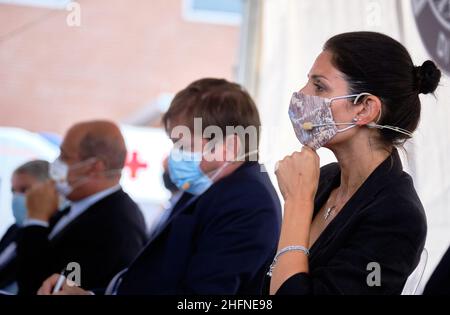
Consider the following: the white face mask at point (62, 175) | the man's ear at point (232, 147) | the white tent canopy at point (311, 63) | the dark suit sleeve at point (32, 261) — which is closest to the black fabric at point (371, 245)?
the white tent canopy at point (311, 63)

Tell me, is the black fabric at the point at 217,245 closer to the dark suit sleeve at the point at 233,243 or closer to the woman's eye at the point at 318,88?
the dark suit sleeve at the point at 233,243

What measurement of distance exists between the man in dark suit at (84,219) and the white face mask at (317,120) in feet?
3.58

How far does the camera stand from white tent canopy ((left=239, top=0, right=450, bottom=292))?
1.98m

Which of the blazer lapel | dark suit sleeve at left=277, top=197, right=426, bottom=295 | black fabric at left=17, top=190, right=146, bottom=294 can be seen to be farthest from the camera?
black fabric at left=17, top=190, right=146, bottom=294

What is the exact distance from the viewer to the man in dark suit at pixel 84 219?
248 cm

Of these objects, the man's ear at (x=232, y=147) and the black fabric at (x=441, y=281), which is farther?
the man's ear at (x=232, y=147)

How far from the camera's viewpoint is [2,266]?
270 cm

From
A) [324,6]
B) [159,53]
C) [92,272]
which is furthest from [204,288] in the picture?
[159,53]

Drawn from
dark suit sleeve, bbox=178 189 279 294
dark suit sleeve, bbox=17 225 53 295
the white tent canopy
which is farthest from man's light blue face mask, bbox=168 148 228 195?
dark suit sleeve, bbox=17 225 53 295

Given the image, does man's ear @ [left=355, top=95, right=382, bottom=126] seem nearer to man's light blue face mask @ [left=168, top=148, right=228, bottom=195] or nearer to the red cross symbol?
man's light blue face mask @ [left=168, top=148, right=228, bottom=195]

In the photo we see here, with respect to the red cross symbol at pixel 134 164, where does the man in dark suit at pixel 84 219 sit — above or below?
below

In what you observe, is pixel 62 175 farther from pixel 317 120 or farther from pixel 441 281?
pixel 441 281

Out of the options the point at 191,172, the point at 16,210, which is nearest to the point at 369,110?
the point at 191,172

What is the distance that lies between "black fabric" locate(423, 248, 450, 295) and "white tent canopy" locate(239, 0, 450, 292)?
17.3 inches
